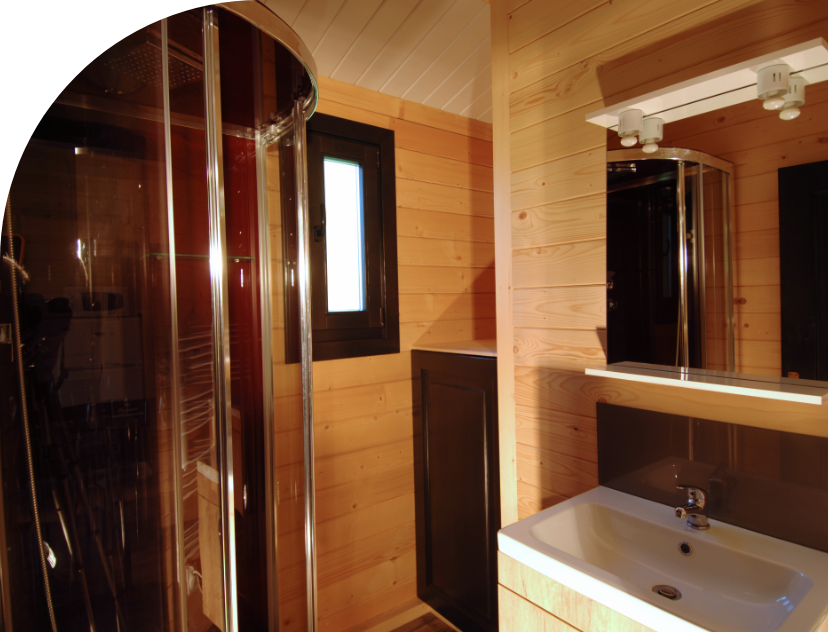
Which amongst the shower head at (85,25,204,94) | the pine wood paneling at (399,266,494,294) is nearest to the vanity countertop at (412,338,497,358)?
the pine wood paneling at (399,266,494,294)

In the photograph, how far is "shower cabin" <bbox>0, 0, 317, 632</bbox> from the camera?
2.71 feet

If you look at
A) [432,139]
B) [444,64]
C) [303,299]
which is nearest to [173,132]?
[303,299]

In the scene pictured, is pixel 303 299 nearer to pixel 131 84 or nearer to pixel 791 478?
pixel 131 84

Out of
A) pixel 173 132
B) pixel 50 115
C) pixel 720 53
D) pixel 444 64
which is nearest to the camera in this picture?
pixel 50 115

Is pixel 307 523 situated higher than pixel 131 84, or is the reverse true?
pixel 131 84

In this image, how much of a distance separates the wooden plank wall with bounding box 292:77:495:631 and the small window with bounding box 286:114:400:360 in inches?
1.9

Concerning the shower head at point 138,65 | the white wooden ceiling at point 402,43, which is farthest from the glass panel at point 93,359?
the white wooden ceiling at point 402,43

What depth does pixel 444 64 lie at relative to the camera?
6.44 ft

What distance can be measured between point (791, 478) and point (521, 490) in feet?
2.42

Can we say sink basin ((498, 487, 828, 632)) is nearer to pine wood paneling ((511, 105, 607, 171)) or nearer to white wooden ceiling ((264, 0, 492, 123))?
pine wood paneling ((511, 105, 607, 171))

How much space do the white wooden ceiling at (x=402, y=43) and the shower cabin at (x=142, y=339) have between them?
539 millimetres

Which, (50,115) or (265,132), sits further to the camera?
(265,132)

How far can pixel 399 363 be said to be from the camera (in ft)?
7.07

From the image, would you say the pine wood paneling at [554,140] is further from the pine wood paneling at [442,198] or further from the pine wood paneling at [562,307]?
the pine wood paneling at [442,198]
